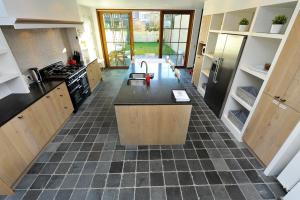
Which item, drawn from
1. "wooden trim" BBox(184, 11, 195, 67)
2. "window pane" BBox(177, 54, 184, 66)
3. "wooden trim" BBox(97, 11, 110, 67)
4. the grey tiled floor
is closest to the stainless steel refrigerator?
the grey tiled floor

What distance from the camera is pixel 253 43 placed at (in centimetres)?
222

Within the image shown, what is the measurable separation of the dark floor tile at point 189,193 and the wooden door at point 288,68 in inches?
58.9

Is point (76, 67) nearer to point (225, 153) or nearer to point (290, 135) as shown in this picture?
point (225, 153)

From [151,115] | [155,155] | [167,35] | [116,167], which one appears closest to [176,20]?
[167,35]

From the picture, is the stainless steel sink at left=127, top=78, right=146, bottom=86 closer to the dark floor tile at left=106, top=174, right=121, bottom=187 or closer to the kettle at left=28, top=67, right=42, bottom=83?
the dark floor tile at left=106, top=174, right=121, bottom=187

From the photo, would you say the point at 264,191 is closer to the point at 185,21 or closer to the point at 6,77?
the point at 6,77

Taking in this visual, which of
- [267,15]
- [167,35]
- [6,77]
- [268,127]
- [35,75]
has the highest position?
[267,15]

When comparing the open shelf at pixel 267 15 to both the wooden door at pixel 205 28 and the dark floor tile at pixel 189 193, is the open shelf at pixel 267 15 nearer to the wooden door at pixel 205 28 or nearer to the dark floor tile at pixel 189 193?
the wooden door at pixel 205 28

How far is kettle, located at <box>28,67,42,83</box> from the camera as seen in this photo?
2.57 metres

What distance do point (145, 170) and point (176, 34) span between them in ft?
17.8

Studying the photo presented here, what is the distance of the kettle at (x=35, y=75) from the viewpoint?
257 centimetres

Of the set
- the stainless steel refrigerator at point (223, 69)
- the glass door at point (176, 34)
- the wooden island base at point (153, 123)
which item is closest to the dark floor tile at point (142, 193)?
the wooden island base at point (153, 123)

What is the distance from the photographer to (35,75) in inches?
102

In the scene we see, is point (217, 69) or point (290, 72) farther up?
point (290, 72)
